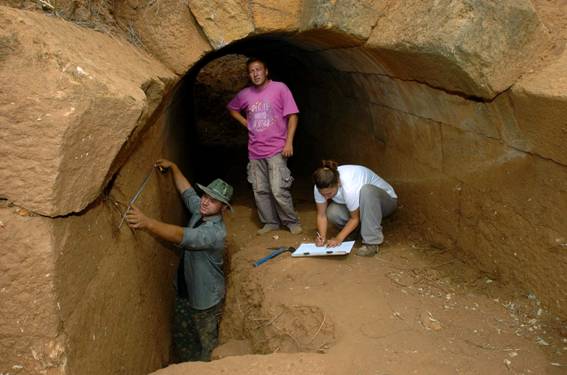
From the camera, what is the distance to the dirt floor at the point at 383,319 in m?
2.86

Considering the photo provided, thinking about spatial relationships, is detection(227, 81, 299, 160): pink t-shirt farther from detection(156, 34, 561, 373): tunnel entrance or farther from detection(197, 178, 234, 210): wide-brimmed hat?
detection(197, 178, 234, 210): wide-brimmed hat

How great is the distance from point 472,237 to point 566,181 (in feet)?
3.27

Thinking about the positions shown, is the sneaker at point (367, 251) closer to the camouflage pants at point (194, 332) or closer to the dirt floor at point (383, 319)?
the dirt floor at point (383, 319)

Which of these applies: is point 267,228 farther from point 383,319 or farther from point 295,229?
point 383,319

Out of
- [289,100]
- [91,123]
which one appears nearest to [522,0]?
[289,100]

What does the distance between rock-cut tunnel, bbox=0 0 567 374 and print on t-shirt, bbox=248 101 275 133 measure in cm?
73

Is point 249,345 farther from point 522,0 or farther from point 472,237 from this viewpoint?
point 522,0

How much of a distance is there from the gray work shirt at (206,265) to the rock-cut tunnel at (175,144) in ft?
0.84

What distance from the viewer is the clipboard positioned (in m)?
4.00

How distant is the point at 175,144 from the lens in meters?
5.27

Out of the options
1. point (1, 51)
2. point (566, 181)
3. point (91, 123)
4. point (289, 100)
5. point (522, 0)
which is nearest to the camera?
point (1, 51)

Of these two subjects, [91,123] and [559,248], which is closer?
[91,123]

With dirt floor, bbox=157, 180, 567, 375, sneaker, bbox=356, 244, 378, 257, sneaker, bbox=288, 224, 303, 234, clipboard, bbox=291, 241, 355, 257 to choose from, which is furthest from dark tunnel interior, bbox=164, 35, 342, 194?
sneaker, bbox=356, 244, 378, 257

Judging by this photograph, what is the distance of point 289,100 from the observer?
4660 mm
